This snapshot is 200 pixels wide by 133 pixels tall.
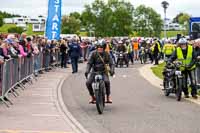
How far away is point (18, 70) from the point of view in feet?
64.7

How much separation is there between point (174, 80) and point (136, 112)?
353cm

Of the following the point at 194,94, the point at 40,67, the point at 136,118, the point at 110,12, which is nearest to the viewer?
the point at 136,118

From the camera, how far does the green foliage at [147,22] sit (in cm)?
8300

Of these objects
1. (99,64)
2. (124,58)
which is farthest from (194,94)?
(124,58)

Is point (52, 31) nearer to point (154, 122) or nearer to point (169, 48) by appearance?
point (169, 48)

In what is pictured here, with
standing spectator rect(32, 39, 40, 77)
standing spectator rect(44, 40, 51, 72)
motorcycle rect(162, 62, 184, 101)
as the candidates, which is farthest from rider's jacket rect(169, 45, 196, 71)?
standing spectator rect(44, 40, 51, 72)

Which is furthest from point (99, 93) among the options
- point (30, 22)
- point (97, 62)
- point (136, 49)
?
point (30, 22)

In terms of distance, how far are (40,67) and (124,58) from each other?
11750mm

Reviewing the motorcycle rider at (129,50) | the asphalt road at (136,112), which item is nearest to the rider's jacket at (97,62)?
the asphalt road at (136,112)

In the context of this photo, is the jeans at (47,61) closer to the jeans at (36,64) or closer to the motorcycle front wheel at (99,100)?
the jeans at (36,64)

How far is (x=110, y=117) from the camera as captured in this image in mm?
14211

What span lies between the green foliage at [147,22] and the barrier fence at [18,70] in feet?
175

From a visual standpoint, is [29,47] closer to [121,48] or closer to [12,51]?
[12,51]

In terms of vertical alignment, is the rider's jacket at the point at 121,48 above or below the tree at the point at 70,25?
below
